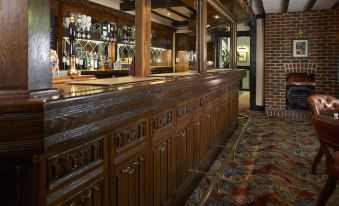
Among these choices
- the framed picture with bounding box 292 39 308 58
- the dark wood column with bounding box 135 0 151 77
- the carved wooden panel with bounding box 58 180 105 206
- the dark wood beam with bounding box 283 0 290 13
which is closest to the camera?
the carved wooden panel with bounding box 58 180 105 206

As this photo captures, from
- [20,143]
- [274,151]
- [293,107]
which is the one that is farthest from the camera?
[293,107]

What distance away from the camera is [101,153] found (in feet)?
Result: 4.92

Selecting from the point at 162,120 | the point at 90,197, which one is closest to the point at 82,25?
the point at 162,120

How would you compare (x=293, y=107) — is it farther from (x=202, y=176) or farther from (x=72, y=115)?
(x=72, y=115)

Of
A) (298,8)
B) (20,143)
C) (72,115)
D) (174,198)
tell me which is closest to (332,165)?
(174,198)

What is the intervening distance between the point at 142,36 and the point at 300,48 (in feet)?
20.2

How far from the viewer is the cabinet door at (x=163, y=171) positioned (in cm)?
215

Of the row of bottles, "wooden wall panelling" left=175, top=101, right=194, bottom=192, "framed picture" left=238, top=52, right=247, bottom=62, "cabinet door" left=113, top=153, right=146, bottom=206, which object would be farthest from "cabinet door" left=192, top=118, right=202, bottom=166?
"framed picture" left=238, top=52, right=247, bottom=62

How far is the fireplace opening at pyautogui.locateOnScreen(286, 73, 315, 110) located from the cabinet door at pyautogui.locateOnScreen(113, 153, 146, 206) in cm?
672

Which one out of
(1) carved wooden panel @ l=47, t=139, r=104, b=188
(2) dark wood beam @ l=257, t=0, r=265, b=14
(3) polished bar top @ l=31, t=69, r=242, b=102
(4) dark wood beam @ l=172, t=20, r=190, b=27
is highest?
(4) dark wood beam @ l=172, t=20, r=190, b=27

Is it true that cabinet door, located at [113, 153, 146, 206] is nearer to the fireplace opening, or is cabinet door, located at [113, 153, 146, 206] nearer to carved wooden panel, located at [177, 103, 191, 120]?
carved wooden panel, located at [177, 103, 191, 120]

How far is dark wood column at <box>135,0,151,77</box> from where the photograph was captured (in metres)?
2.57

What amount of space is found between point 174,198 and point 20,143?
1760mm

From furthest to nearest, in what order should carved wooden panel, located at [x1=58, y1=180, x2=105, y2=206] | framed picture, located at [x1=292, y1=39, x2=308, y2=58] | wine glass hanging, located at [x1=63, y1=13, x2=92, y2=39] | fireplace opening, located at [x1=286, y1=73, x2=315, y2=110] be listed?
fireplace opening, located at [x1=286, y1=73, x2=315, y2=110] → framed picture, located at [x1=292, y1=39, x2=308, y2=58] → wine glass hanging, located at [x1=63, y1=13, x2=92, y2=39] → carved wooden panel, located at [x1=58, y1=180, x2=105, y2=206]
